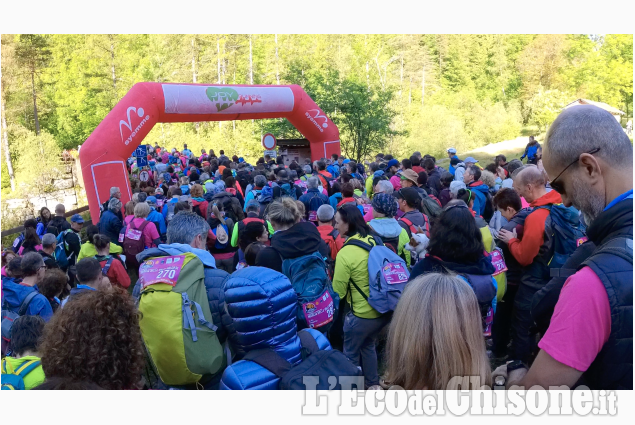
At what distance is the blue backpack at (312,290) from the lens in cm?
362

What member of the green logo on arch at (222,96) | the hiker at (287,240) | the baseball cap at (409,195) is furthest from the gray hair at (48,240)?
the green logo on arch at (222,96)

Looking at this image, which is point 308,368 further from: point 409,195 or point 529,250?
point 409,195

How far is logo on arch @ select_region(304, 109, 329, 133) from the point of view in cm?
1541

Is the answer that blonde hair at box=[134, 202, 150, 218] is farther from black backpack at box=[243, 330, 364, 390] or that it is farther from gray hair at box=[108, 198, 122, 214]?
black backpack at box=[243, 330, 364, 390]

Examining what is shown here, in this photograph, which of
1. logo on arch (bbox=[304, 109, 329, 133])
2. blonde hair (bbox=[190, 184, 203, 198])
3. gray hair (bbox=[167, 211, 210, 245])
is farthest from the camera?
logo on arch (bbox=[304, 109, 329, 133])

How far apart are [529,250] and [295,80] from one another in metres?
23.1

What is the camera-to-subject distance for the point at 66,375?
193cm

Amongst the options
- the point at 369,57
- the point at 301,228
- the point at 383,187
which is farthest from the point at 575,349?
the point at 369,57

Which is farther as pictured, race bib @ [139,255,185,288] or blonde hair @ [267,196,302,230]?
blonde hair @ [267,196,302,230]

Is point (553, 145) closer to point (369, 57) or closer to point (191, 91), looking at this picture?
point (191, 91)

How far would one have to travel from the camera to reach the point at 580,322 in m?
1.46

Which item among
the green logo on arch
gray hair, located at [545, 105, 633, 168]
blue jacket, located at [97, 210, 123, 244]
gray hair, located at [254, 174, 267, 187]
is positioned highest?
gray hair, located at [545, 105, 633, 168]

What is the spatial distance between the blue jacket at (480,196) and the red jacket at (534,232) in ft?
8.22

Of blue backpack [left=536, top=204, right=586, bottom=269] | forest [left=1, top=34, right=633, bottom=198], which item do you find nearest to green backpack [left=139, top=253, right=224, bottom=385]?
blue backpack [left=536, top=204, right=586, bottom=269]
